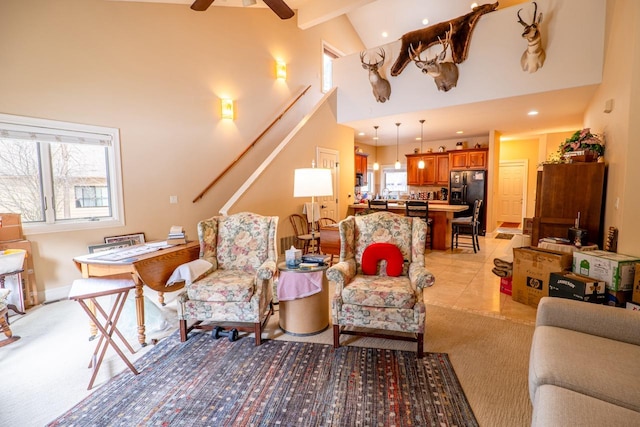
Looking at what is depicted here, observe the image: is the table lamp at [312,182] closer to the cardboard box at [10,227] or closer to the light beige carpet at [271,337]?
the light beige carpet at [271,337]

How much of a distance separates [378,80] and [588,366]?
202 inches

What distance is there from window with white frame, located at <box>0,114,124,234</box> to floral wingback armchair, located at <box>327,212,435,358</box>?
11.1 feet

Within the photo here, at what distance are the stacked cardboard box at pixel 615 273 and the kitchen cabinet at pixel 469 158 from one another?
5.23 metres

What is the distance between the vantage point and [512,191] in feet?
29.6

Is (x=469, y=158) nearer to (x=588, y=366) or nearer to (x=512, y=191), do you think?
(x=512, y=191)

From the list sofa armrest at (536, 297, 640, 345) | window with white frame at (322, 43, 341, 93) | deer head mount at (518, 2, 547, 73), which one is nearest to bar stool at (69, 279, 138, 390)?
sofa armrest at (536, 297, 640, 345)

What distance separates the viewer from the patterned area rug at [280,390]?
1.69 metres

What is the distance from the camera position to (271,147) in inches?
240

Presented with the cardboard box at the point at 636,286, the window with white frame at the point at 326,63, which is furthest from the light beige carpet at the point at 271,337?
the window with white frame at the point at 326,63

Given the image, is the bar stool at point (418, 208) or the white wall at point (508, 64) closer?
the white wall at point (508, 64)

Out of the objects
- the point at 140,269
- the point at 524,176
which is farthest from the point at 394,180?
the point at 140,269

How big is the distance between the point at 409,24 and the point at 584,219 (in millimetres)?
6381

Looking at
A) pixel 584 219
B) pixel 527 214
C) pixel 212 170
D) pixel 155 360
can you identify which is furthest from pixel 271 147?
pixel 527 214

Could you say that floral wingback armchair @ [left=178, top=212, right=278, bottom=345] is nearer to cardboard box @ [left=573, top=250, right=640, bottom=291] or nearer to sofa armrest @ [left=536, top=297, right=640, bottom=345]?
sofa armrest @ [left=536, top=297, right=640, bottom=345]
